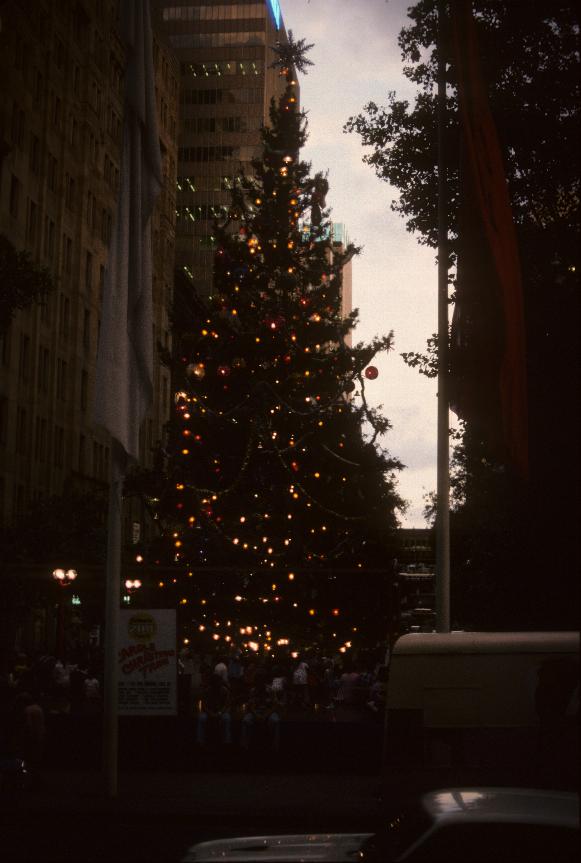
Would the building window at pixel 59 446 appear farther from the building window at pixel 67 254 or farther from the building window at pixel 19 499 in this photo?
the building window at pixel 67 254

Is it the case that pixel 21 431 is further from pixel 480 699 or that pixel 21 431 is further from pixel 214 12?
pixel 214 12

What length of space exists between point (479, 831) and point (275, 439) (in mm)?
26155

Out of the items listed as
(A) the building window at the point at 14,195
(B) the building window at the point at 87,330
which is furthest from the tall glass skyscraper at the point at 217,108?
(A) the building window at the point at 14,195

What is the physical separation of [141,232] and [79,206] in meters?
54.4

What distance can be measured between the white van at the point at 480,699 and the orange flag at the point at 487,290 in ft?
4.46

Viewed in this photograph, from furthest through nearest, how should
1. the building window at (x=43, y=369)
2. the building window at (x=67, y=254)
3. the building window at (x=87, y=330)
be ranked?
1. the building window at (x=87, y=330)
2. the building window at (x=67, y=254)
3. the building window at (x=43, y=369)

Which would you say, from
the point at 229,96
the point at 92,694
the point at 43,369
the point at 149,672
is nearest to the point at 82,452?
the point at 43,369

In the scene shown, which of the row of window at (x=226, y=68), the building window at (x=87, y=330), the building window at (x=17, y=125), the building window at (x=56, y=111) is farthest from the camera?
the row of window at (x=226, y=68)

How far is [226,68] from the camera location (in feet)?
373

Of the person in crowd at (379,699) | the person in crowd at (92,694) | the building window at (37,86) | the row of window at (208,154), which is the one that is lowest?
the person in crowd at (92,694)

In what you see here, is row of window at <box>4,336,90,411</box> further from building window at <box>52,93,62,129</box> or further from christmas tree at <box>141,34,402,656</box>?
christmas tree at <box>141,34,402,656</box>

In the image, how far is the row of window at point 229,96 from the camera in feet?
368

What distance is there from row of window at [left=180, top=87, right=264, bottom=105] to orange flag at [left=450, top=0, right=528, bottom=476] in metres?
106

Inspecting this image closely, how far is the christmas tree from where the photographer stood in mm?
31984
